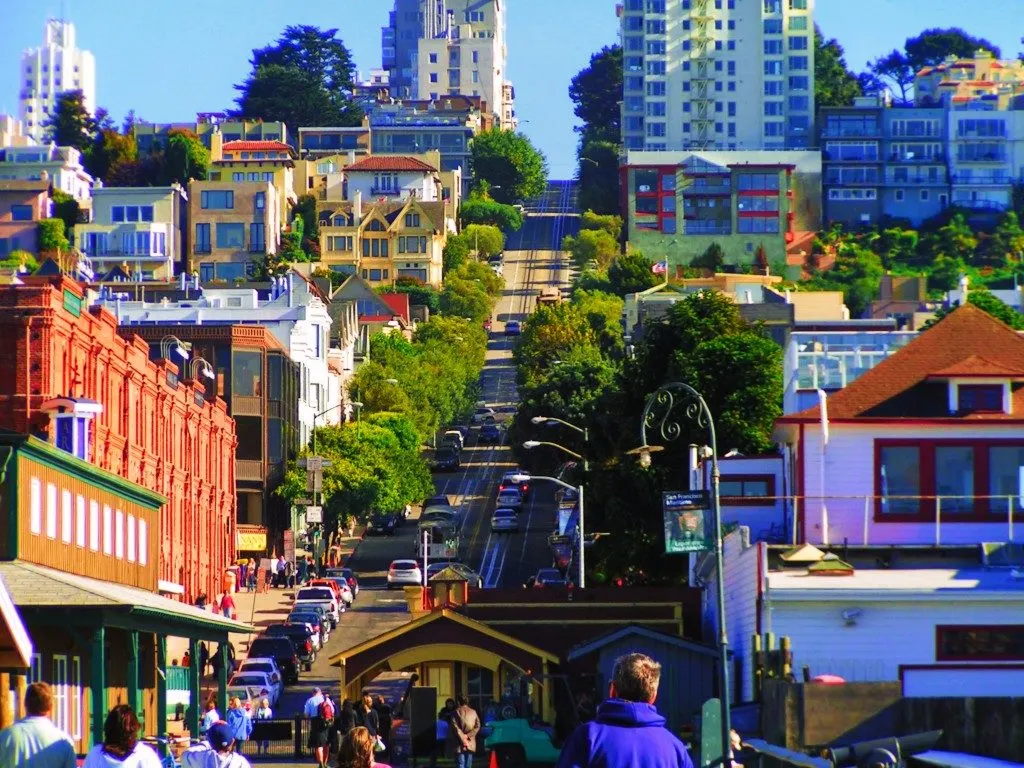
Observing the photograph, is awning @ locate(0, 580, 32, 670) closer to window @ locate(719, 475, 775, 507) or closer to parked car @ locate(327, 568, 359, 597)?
window @ locate(719, 475, 775, 507)

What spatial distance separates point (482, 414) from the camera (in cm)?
15762

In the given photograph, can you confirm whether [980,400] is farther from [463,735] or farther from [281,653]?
[281,653]

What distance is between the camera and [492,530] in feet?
369

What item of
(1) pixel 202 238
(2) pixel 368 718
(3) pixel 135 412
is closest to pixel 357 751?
(2) pixel 368 718

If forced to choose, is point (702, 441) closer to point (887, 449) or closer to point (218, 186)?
point (887, 449)

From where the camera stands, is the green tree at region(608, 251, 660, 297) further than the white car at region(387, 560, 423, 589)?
Yes

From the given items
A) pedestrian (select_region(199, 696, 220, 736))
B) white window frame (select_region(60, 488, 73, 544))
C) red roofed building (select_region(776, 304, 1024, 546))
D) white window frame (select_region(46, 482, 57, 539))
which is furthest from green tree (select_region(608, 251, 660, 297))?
white window frame (select_region(46, 482, 57, 539))

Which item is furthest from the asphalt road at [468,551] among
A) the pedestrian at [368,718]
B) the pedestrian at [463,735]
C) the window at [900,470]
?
the window at [900,470]

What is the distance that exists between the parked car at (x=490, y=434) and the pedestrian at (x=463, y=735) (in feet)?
329

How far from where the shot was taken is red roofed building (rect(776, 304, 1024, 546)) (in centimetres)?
5112

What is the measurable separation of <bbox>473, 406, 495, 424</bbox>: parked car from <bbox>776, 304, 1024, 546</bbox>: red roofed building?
102 m

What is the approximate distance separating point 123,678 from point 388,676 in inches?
1101

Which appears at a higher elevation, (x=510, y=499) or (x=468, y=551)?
(x=510, y=499)

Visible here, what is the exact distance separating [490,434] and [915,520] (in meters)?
96.2
